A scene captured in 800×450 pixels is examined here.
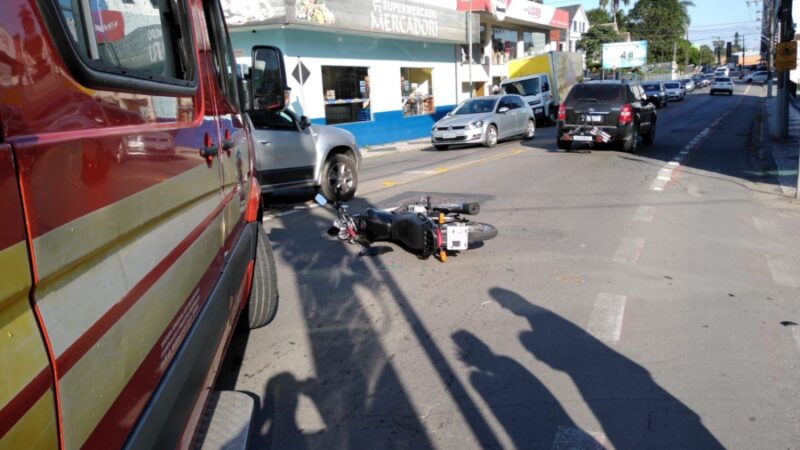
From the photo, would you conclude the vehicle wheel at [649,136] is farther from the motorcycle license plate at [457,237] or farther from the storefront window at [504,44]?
the storefront window at [504,44]

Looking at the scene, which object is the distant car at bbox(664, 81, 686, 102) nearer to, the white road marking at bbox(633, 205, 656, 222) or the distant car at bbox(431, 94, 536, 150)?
the distant car at bbox(431, 94, 536, 150)

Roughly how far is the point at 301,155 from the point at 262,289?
4766mm

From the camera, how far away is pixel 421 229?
19.7 ft

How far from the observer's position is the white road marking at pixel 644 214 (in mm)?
7738

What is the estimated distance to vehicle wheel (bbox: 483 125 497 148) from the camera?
17.6 m

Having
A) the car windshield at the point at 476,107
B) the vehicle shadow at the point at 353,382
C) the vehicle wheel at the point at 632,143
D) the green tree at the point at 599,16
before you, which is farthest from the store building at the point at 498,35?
the green tree at the point at 599,16

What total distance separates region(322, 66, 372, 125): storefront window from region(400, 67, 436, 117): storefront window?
2.73m

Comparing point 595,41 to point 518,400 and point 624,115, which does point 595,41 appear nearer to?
point 624,115

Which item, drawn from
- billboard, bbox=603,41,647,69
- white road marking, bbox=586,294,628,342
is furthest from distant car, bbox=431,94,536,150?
billboard, bbox=603,41,647,69

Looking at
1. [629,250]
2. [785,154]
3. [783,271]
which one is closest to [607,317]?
[629,250]

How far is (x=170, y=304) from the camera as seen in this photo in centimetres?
196

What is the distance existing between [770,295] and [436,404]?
10.7ft

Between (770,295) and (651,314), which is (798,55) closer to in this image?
(770,295)

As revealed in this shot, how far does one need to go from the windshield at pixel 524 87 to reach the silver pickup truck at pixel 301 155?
59.2ft
